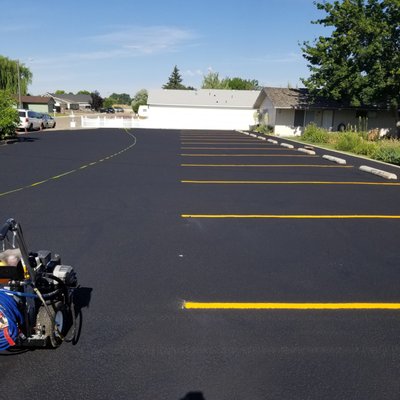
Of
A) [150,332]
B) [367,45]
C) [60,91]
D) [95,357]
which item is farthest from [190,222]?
[60,91]

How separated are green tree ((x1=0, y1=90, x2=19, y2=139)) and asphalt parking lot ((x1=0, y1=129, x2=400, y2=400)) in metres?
13.7

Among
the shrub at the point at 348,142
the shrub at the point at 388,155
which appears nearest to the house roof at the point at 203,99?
the shrub at the point at 348,142

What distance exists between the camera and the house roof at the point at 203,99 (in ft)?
162

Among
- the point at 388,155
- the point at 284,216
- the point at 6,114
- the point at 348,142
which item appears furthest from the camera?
the point at 6,114

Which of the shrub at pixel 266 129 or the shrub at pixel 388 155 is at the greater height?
the shrub at pixel 266 129

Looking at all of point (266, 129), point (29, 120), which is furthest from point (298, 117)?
point (29, 120)

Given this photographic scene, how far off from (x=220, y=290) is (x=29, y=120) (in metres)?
32.5

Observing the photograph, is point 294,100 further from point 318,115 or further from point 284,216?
point 284,216

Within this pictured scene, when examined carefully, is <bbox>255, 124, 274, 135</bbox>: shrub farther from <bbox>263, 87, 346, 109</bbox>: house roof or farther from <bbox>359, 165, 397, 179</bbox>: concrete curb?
<bbox>359, 165, 397, 179</bbox>: concrete curb

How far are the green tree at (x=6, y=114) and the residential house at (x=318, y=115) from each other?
21166 millimetres

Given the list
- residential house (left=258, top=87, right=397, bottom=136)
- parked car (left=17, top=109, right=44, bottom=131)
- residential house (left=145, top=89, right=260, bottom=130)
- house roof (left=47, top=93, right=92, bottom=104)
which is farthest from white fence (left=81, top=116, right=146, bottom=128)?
house roof (left=47, top=93, right=92, bottom=104)

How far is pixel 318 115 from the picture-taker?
36.4 meters

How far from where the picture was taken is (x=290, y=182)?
12.3m

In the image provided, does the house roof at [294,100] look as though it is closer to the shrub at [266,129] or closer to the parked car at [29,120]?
the shrub at [266,129]
